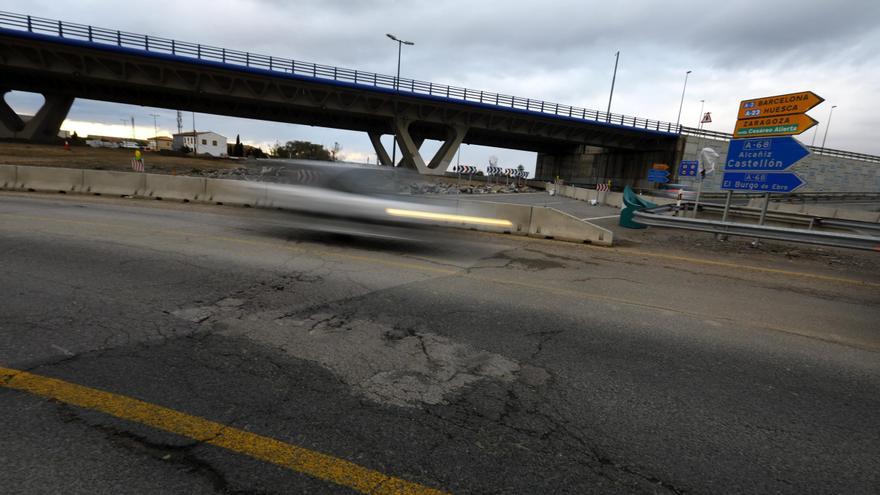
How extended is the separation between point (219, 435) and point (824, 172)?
66.9 meters

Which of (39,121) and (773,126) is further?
(39,121)

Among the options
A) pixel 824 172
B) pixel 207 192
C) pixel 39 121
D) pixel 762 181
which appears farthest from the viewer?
pixel 824 172

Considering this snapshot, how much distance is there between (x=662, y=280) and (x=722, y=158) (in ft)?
164

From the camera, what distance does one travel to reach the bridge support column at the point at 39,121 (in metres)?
41.8

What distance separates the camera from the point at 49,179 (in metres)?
14.3

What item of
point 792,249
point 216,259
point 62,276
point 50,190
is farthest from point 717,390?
point 50,190

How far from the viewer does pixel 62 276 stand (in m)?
4.81

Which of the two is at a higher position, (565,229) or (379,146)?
(379,146)

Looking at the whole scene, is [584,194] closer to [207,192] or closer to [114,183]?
[207,192]

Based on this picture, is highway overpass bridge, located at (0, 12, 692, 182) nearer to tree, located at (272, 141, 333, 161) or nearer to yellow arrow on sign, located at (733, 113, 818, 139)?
tree, located at (272, 141, 333, 161)

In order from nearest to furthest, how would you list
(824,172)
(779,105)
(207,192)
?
1. (779,105)
2. (207,192)
3. (824,172)

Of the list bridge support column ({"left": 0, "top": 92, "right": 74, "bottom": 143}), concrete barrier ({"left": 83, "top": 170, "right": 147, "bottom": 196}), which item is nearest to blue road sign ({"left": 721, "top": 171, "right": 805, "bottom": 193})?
concrete barrier ({"left": 83, "top": 170, "right": 147, "bottom": 196})

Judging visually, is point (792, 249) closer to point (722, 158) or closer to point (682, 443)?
point (682, 443)

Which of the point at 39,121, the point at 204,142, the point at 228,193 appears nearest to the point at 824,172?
the point at 228,193
